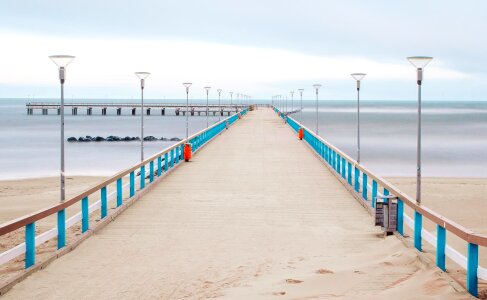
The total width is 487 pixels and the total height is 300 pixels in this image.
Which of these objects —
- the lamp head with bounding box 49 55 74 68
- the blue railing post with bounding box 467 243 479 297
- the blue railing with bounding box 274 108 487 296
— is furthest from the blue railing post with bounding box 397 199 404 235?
the lamp head with bounding box 49 55 74 68

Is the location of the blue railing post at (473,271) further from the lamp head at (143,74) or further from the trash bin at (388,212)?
the lamp head at (143,74)

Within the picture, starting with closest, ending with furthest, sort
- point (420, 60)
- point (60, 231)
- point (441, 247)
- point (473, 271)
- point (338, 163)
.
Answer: point (473, 271) < point (441, 247) < point (60, 231) < point (420, 60) < point (338, 163)

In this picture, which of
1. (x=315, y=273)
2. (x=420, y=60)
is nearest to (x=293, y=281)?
(x=315, y=273)

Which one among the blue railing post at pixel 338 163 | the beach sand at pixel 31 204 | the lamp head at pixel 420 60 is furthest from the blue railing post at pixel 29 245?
the blue railing post at pixel 338 163

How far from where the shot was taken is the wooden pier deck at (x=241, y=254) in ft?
24.6

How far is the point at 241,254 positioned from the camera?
948 centimetres

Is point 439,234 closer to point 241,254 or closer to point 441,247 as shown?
point 441,247

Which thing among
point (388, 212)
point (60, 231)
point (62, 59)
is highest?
Result: point (62, 59)

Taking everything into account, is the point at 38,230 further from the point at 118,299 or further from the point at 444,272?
the point at 444,272

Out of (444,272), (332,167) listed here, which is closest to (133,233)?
(444,272)

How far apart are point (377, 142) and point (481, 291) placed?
55.3 metres

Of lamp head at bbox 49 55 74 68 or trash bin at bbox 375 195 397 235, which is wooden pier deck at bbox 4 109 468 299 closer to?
trash bin at bbox 375 195 397 235

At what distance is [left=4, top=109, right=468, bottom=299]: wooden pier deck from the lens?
295 inches

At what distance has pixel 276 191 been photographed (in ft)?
51.6
